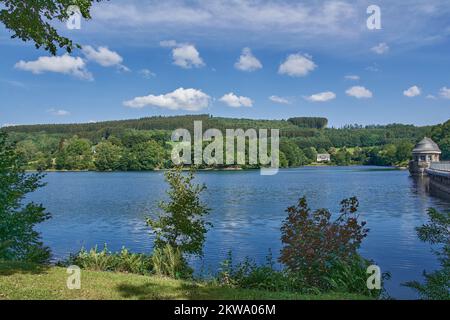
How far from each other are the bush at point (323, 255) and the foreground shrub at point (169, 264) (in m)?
3.88

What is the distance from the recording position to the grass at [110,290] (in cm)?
1149

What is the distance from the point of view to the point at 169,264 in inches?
672

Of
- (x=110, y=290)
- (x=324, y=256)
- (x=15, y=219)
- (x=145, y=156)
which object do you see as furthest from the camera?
(x=145, y=156)

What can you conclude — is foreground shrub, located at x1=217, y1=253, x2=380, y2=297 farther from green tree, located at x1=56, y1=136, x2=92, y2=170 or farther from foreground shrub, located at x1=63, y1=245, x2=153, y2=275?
green tree, located at x1=56, y1=136, x2=92, y2=170

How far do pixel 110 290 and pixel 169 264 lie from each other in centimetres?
509

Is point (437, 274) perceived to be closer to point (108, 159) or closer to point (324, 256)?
point (324, 256)

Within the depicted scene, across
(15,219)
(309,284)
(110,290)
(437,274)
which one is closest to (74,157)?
(15,219)

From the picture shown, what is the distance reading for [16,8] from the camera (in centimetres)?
1351

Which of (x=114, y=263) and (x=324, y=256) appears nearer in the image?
(x=324, y=256)

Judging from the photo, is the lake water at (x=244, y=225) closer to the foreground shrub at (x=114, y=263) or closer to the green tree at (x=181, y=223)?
the green tree at (x=181, y=223)

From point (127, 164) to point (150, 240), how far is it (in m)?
155

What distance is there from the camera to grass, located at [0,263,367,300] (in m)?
11.5

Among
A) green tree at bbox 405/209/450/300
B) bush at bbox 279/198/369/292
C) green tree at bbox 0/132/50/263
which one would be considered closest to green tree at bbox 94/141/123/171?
green tree at bbox 0/132/50/263
